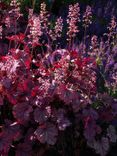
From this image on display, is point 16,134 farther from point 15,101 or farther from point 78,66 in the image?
point 78,66

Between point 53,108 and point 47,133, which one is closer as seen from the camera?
point 47,133

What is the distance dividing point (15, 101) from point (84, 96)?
510 millimetres

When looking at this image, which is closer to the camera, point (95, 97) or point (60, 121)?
point (60, 121)

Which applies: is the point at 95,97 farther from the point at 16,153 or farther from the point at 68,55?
the point at 16,153

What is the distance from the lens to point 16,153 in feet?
11.4

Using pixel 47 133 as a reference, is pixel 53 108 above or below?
above

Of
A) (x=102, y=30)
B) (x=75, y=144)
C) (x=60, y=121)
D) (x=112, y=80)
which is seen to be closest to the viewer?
(x=60, y=121)

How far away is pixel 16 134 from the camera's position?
3.40 m

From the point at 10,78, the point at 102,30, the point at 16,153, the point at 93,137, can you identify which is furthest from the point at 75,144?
the point at 102,30

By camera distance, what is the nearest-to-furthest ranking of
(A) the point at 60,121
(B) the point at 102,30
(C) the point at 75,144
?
(A) the point at 60,121
(C) the point at 75,144
(B) the point at 102,30

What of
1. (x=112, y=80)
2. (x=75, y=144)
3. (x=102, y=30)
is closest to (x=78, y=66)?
(x=75, y=144)

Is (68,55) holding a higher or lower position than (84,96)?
higher

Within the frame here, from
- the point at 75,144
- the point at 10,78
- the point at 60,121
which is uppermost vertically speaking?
the point at 10,78

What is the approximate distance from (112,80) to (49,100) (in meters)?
1.24
